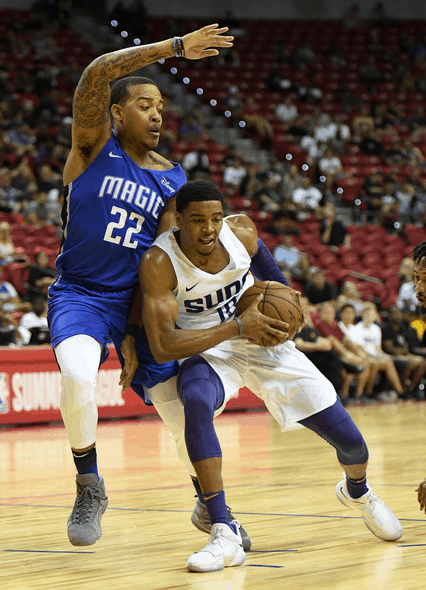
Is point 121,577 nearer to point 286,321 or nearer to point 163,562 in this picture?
point 163,562

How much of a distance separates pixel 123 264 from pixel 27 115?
1264 cm

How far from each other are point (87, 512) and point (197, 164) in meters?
12.6

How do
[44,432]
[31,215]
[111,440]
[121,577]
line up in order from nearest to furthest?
[121,577] < [111,440] < [44,432] < [31,215]

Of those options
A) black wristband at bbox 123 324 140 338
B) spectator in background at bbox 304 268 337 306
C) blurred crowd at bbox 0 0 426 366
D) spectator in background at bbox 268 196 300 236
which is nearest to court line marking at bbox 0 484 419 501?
black wristband at bbox 123 324 140 338

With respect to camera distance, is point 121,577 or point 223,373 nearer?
point 121,577

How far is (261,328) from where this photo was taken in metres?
4.04

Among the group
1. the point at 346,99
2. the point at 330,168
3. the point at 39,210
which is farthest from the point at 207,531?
the point at 346,99

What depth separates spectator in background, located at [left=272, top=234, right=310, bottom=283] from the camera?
14.2 meters

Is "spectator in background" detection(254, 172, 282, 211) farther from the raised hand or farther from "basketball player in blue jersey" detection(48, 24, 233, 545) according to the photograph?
the raised hand

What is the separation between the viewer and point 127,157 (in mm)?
4414

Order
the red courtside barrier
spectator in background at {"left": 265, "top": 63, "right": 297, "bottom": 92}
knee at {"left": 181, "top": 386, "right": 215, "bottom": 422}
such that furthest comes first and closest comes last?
spectator in background at {"left": 265, "top": 63, "right": 297, "bottom": 92}
the red courtside barrier
knee at {"left": 181, "top": 386, "right": 215, "bottom": 422}

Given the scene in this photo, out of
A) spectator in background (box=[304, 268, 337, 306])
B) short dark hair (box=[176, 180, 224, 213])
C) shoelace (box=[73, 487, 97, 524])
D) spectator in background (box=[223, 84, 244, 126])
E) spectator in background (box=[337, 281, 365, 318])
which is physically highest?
short dark hair (box=[176, 180, 224, 213])

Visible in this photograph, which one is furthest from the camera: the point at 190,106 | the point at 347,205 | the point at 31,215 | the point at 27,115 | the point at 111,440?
the point at 190,106

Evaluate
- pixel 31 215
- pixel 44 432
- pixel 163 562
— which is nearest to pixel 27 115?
pixel 31 215
